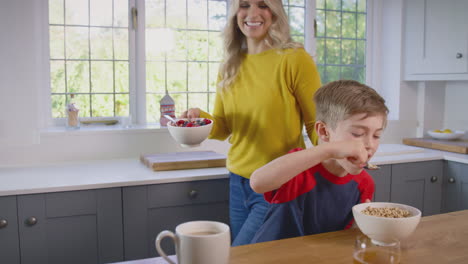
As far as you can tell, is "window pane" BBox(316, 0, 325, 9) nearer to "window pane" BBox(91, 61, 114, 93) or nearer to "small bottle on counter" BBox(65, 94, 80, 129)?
"window pane" BBox(91, 61, 114, 93)

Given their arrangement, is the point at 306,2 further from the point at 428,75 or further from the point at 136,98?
the point at 136,98

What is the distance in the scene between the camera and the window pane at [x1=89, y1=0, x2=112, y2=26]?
9.32ft

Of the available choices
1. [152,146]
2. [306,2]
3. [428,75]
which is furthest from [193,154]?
[428,75]

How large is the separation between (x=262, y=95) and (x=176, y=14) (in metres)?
1.37

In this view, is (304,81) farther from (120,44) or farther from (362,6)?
(362,6)

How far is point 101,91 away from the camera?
2.91m

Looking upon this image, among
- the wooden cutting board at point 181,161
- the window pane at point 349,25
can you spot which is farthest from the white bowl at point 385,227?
the window pane at point 349,25

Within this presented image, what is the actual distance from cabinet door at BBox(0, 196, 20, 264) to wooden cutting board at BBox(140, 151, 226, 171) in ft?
→ 2.16

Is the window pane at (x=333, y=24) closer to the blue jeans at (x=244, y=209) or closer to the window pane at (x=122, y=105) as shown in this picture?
the window pane at (x=122, y=105)

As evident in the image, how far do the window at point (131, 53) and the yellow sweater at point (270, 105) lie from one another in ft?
3.73

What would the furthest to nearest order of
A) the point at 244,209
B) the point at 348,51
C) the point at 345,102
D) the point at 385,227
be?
the point at 348,51 < the point at 244,209 < the point at 345,102 < the point at 385,227

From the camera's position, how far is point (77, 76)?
9.31 ft

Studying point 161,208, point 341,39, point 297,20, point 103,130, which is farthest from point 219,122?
point 341,39

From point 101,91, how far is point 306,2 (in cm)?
153
